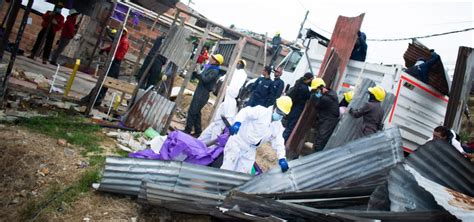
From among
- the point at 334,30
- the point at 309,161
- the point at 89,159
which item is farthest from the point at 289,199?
the point at 334,30

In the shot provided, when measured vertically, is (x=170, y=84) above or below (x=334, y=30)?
below

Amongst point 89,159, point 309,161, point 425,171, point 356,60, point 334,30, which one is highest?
point 334,30

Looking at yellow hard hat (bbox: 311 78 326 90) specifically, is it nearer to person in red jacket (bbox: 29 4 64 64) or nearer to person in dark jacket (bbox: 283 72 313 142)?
person in dark jacket (bbox: 283 72 313 142)

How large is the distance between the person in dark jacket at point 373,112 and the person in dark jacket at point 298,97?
49.7 inches

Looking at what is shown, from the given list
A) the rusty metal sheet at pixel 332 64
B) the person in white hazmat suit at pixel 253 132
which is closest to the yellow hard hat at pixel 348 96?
the rusty metal sheet at pixel 332 64

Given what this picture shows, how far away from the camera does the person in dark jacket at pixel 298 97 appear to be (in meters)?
7.39

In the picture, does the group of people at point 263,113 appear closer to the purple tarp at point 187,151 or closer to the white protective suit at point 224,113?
the white protective suit at point 224,113

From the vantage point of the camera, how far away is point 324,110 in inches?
275

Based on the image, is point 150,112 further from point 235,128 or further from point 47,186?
point 47,186

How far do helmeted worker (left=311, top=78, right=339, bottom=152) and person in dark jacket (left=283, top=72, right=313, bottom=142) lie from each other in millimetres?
331

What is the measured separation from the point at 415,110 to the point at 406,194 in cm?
470

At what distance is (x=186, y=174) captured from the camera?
4.27 meters

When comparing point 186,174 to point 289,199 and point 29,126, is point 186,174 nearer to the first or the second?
point 289,199

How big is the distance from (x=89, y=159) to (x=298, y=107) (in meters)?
4.17
